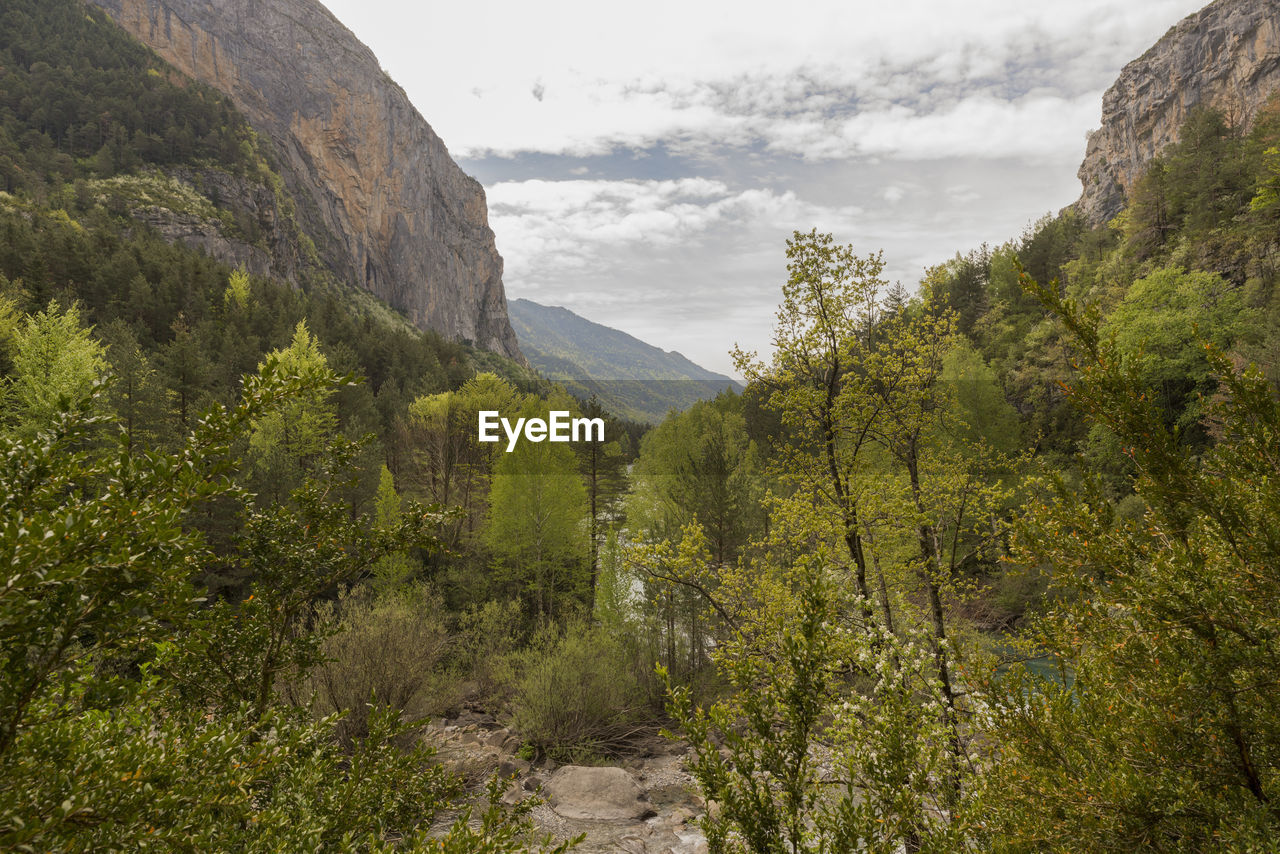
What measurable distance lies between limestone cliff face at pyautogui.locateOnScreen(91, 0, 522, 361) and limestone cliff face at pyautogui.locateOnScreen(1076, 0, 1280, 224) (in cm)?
14408

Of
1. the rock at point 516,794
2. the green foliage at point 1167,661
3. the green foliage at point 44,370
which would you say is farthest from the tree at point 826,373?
the green foliage at point 44,370

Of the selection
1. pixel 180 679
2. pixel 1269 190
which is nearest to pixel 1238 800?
pixel 180 679

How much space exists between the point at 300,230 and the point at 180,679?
137522 millimetres

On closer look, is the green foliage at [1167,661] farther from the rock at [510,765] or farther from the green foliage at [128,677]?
the rock at [510,765]

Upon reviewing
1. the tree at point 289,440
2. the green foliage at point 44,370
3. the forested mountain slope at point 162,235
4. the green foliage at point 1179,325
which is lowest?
the tree at point 289,440

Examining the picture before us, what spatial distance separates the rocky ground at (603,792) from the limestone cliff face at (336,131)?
13539 cm

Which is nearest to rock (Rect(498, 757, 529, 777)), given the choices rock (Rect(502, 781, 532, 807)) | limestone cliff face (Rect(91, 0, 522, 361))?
rock (Rect(502, 781, 532, 807))

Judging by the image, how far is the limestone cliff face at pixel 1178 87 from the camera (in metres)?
57.2

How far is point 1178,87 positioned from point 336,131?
165504 millimetres

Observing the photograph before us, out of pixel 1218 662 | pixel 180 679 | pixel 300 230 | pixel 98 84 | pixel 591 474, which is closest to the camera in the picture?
pixel 1218 662

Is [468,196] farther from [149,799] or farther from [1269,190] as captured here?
[149,799]

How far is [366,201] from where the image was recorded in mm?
139625

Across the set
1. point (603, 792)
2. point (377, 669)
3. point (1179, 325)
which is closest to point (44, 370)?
point (377, 669)

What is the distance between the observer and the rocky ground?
11164 mm
